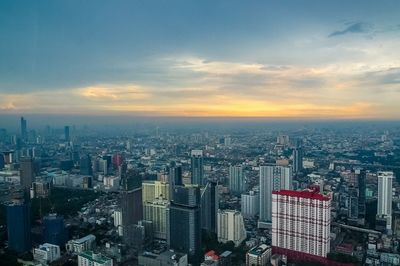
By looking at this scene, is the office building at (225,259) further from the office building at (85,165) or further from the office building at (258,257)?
the office building at (85,165)

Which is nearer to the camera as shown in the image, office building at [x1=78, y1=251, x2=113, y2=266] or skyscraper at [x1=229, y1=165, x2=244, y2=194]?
office building at [x1=78, y1=251, x2=113, y2=266]

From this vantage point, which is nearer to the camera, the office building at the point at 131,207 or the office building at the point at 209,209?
the office building at the point at 131,207

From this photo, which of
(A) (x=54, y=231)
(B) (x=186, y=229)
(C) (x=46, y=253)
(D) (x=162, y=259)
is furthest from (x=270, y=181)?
(C) (x=46, y=253)

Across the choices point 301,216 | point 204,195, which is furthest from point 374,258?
point 204,195

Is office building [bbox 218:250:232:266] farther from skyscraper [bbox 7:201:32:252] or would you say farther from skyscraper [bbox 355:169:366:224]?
skyscraper [bbox 355:169:366:224]

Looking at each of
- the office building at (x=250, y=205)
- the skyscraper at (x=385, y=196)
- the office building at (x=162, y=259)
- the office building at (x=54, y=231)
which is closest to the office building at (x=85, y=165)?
the office building at (x=54, y=231)

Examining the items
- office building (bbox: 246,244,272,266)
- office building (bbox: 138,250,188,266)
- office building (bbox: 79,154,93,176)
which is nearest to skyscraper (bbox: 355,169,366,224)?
office building (bbox: 246,244,272,266)
